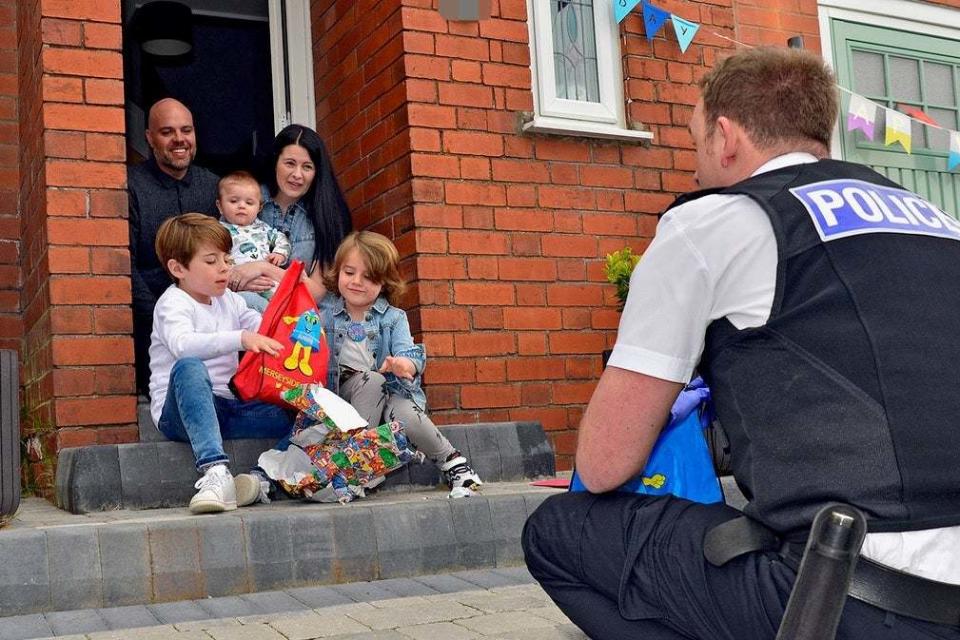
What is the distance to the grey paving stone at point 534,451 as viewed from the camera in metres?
5.09

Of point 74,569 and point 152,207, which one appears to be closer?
point 74,569

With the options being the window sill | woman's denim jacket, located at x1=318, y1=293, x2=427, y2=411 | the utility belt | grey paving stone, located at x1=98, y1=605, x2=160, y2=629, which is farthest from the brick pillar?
the utility belt

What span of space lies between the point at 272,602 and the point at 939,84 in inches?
241

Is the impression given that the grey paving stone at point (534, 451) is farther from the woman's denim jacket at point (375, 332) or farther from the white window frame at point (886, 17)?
the white window frame at point (886, 17)

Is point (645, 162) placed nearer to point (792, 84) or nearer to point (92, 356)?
point (92, 356)

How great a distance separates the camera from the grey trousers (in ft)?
14.7

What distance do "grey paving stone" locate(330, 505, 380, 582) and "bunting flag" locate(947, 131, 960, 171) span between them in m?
5.24

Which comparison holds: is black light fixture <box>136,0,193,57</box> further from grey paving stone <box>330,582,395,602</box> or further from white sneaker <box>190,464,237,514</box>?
grey paving stone <box>330,582,395,602</box>

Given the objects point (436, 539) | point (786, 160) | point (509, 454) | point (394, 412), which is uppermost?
point (786, 160)

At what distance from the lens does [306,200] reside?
5.52m

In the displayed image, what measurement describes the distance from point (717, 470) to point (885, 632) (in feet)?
1.75

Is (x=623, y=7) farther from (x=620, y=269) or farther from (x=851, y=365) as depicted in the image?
(x=851, y=365)

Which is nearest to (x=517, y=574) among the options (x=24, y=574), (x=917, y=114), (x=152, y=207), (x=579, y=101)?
(x=24, y=574)

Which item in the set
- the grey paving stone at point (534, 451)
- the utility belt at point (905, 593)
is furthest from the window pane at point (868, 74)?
the utility belt at point (905, 593)
